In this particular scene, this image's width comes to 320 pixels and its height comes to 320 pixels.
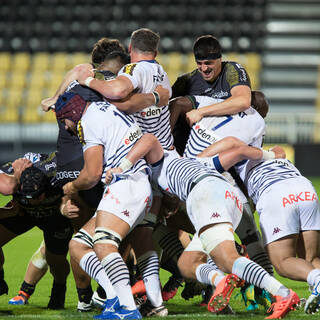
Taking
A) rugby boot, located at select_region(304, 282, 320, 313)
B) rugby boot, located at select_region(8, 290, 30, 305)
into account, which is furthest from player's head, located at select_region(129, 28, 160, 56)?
rugby boot, located at select_region(8, 290, 30, 305)

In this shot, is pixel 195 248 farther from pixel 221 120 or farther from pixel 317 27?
pixel 317 27

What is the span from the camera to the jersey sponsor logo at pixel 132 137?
5.11 m

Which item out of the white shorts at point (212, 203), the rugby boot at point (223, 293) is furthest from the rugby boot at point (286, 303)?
the white shorts at point (212, 203)

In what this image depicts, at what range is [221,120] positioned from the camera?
5.87 metres

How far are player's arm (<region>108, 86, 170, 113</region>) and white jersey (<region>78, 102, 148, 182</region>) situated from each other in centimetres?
16

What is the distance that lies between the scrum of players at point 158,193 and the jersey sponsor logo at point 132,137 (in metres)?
0.01

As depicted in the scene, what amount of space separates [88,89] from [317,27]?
A: 709 inches

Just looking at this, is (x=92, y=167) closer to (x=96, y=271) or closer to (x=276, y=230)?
(x=96, y=271)

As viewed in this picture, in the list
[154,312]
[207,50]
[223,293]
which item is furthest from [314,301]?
[207,50]

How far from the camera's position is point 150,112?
5.59 metres

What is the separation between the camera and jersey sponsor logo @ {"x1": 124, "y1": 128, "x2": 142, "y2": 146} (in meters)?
Answer: 5.11

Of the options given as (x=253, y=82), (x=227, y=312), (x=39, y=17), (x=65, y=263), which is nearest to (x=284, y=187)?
(x=227, y=312)

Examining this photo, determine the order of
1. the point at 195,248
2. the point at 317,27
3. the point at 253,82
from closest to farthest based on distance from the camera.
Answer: the point at 195,248, the point at 253,82, the point at 317,27

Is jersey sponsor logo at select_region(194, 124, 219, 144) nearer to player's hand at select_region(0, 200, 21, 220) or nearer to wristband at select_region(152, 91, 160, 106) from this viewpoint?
wristband at select_region(152, 91, 160, 106)
